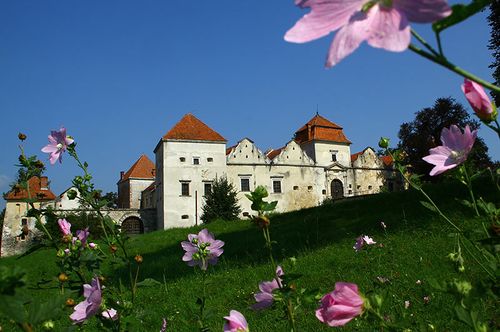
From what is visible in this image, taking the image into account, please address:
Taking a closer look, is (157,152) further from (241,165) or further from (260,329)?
(260,329)

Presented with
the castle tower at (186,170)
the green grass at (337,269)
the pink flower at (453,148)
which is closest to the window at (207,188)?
the castle tower at (186,170)

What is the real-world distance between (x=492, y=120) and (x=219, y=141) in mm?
30426

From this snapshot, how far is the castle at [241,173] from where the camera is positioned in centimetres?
2998

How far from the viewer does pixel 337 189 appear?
3350 centimetres

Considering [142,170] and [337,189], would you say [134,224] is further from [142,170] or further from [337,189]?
[337,189]

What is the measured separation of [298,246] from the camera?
864 centimetres

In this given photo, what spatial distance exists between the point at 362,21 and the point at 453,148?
588mm

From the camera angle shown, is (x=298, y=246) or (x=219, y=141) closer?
(x=298, y=246)

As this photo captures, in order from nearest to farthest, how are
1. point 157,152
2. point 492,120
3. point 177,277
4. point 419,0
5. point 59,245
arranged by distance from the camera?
point 419,0 < point 492,120 < point 59,245 < point 177,277 < point 157,152

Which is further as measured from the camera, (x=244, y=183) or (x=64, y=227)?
(x=244, y=183)

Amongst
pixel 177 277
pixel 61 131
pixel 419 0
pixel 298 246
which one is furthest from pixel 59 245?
pixel 298 246

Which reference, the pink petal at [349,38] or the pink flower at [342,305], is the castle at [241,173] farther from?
the pink petal at [349,38]

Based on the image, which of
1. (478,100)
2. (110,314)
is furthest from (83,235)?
(478,100)

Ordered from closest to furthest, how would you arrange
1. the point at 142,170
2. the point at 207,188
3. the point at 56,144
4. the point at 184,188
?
1. the point at 56,144
2. the point at 184,188
3. the point at 207,188
4. the point at 142,170
